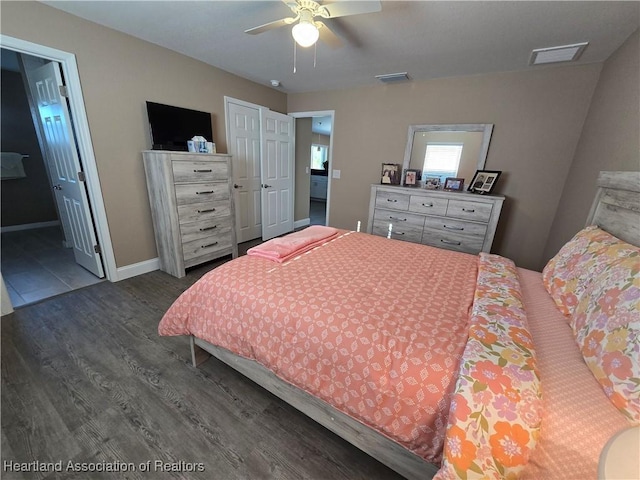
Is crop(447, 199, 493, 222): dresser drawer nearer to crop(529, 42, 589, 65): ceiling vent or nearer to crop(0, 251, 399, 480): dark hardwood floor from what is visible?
crop(529, 42, 589, 65): ceiling vent

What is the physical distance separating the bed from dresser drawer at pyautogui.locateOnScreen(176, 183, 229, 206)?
4.76ft

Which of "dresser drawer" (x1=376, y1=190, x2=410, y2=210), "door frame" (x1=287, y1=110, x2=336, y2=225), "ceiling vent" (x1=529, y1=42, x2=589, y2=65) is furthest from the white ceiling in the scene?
"dresser drawer" (x1=376, y1=190, x2=410, y2=210)

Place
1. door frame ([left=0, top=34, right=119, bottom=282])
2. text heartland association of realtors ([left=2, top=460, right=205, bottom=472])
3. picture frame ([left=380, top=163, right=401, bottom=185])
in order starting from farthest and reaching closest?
picture frame ([left=380, top=163, right=401, bottom=185]) → door frame ([left=0, top=34, right=119, bottom=282]) → text heartland association of realtors ([left=2, top=460, right=205, bottom=472])

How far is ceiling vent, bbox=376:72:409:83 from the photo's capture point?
2.96 metres

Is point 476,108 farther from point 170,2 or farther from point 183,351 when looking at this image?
point 183,351

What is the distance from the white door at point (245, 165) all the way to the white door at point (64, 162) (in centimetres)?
159

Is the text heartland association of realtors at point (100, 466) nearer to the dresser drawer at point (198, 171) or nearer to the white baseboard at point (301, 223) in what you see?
the dresser drawer at point (198, 171)

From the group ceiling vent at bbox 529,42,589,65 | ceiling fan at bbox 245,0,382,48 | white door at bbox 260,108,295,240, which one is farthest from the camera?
white door at bbox 260,108,295,240

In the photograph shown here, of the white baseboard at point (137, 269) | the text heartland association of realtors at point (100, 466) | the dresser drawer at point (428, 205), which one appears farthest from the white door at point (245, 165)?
the text heartland association of realtors at point (100, 466)

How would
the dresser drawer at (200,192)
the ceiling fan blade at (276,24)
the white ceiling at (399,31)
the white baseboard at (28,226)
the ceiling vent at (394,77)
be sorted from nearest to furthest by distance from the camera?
the ceiling fan blade at (276,24) < the white ceiling at (399,31) < the dresser drawer at (200,192) < the ceiling vent at (394,77) < the white baseboard at (28,226)

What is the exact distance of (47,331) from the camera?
6.19 feet

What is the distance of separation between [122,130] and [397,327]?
3070mm

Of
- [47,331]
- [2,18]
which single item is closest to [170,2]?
[2,18]

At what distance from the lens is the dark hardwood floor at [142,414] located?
1.14 metres
